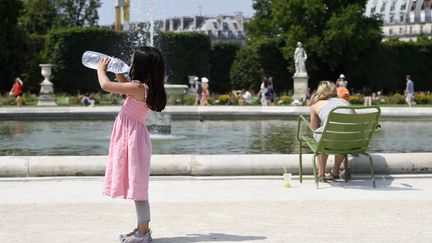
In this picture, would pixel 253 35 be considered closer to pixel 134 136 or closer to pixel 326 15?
pixel 326 15

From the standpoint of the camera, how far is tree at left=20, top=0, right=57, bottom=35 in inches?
2497

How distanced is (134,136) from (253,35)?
4897cm

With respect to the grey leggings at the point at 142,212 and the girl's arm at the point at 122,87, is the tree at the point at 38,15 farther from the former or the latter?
the grey leggings at the point at 142,212

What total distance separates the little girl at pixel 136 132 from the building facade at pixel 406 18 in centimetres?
12241

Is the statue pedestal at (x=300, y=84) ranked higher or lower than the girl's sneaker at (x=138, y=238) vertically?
lower

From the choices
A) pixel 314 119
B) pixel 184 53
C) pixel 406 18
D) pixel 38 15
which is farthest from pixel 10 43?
pixel 406 18

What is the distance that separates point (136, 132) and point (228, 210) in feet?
4.97

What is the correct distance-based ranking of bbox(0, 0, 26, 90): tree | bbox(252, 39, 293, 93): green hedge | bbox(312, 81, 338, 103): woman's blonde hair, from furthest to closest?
bbox(252, 39, 293, 93): green hedge
bbox(0, 0, 26, 90): tree
bbox(312, 81, 338, 103): woman's blonde hair

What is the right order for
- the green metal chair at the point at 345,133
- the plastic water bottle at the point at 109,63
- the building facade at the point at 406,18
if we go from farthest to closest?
the building facade at the point at 406,18 < the green metal chair at the point at 345,133 < the plastic water bottle at the point at 109,63

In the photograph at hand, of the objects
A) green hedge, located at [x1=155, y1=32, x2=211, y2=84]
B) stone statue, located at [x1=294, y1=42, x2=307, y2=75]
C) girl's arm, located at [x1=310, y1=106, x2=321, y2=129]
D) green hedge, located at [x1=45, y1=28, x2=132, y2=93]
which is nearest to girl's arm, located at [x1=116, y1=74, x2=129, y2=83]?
girl's arm, located at [x1=310, y1=106, x2=321, y2=129]

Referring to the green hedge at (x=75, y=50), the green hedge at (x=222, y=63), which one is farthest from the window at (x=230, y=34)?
the green hedge at (x=75, y=50)

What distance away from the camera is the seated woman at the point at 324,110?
8211 mm

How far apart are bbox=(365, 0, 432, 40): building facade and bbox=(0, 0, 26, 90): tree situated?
288ft

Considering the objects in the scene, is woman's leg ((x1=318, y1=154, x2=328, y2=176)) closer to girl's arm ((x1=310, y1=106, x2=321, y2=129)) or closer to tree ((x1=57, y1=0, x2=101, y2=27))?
girl's arm ((x1=310, y1=106, x2=321, y2=129))
